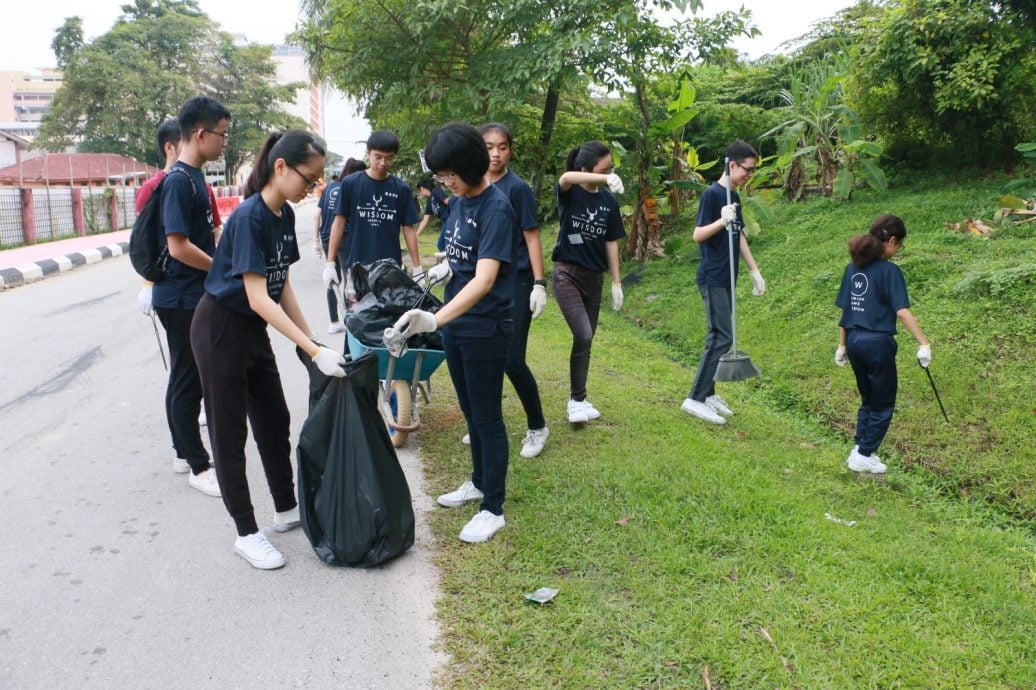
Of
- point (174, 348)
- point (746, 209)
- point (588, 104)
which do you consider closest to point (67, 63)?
point (588, 104)

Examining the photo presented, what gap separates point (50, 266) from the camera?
1324 centimetres

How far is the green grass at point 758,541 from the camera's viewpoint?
8.87 feet

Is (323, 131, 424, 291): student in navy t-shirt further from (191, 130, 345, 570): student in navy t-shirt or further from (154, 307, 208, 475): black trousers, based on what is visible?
(191, 130, 345, 570): student in navy t-shirt

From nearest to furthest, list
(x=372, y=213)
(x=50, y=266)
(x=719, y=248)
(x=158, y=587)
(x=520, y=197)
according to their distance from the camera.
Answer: (x=158, y=587), (x=520, y=197), (x=719, y=248), (x=372, y=213), (x=50, y=266)

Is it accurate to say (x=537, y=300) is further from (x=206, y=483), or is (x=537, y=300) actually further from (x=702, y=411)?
(x=206, y=483)

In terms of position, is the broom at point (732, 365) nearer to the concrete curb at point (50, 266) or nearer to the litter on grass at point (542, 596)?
the litter on grass at point (542, 596)

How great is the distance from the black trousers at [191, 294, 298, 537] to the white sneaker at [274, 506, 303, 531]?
0.27 metres

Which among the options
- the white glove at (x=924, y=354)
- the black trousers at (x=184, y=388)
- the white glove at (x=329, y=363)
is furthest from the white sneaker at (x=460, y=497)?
the white glove at (x=924, y=354)

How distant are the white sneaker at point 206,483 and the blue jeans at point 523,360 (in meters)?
1.70

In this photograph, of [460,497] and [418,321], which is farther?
[460,497]

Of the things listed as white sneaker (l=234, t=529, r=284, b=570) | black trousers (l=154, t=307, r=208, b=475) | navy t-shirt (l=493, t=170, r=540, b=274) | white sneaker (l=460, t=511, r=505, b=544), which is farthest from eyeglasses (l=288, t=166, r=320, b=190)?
white sneaker (l=460, t=511, r=505, b=544)

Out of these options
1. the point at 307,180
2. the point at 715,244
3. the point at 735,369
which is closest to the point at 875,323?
the point at 735,369

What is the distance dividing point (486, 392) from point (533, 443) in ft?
4.09

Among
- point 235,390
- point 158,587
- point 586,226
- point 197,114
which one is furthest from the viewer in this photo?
point 586,226
